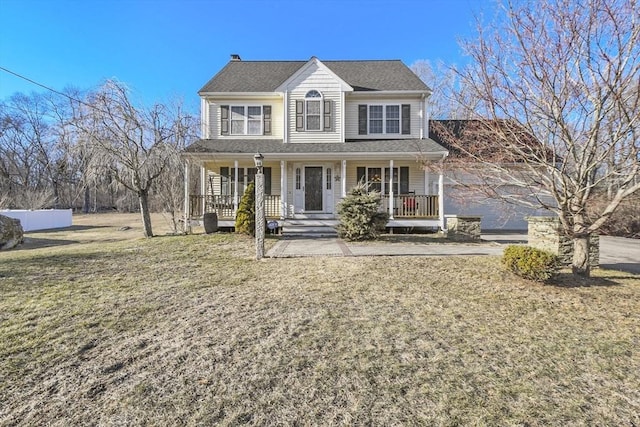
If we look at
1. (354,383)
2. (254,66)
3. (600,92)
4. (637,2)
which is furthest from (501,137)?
(254,66)

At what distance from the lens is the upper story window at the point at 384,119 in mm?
14750

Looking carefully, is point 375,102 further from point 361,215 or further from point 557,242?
point 557,242

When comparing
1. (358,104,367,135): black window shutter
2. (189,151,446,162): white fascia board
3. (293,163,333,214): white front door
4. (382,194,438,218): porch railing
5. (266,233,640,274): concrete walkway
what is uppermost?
(358,104,367,135): black window shutter

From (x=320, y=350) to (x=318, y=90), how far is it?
1269 cm

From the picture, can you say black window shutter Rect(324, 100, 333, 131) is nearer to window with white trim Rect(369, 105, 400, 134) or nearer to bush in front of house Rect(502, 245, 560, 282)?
window with white trim Rect(369, 105, 400, 134)

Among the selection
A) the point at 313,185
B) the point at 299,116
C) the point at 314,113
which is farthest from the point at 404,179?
the point at 299,116

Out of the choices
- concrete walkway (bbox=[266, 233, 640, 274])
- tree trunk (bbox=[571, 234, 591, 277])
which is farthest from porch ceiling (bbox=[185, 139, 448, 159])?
tree trunk (bbox=[571, 234, 591, 277])

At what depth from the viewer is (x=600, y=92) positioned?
513 cm

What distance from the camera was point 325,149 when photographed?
13.3 metres

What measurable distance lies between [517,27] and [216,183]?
41.9ft

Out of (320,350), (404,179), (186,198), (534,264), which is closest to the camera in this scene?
(320,350)

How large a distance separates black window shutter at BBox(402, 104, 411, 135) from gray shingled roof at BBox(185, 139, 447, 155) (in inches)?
26.2

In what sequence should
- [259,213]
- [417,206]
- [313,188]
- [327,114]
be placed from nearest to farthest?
[259,213], [417,206], [327,114], [313,188]

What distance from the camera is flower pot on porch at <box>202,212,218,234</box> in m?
12.5
